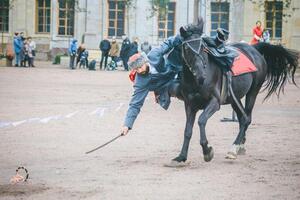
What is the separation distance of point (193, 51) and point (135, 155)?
6.98 ft

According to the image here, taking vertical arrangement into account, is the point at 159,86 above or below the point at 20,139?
above

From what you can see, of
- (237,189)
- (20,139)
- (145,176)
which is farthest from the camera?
(20,139)

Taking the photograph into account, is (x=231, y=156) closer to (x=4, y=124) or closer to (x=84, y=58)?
(x=4, y=124)

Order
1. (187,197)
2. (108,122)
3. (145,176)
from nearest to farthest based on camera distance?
(187,197) → (145,176) → (108,122)

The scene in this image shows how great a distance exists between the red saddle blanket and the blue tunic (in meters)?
1.18

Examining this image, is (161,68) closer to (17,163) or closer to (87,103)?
(17,163)

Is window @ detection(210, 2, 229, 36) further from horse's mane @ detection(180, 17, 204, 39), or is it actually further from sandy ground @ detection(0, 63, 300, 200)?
horse's mane @ detection(180, 17, 204, 39)

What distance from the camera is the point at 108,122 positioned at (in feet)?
57.6

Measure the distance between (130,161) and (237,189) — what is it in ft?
8.66

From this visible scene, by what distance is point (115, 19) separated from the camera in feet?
197

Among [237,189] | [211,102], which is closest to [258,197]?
[237,189]

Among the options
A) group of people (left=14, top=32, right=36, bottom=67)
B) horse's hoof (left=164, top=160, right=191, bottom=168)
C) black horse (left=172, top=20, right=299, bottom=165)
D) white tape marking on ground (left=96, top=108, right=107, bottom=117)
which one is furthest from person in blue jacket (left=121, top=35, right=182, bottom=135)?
group of people (left=14, top=32, right=36, bottom=67)

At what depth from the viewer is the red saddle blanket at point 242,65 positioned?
1271cm

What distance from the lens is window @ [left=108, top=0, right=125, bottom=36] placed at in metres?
59.8
